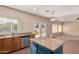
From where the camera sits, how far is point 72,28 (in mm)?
14406

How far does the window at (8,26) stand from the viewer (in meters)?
5.39

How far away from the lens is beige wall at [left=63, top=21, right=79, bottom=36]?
1394 cm

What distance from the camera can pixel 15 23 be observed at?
20.5ft

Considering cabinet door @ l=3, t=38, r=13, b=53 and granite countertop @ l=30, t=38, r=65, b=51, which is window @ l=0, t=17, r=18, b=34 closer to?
cabinet door @ l=3, t=38, r=13, b=53

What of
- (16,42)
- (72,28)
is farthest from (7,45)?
(72,28)

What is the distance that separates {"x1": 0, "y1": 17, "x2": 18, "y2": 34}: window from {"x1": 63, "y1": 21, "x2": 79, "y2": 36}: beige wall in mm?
9772

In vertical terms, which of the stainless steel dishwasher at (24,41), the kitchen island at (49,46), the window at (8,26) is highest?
the window at (8,26)

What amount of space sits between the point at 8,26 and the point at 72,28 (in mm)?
10816

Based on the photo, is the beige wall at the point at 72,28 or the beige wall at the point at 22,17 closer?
the beige wall at the point at 22,17

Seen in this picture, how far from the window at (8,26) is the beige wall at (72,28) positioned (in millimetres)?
9772

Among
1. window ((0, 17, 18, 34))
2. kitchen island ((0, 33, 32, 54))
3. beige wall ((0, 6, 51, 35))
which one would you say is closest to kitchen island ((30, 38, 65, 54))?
kitchen island ((0, 33, 32, 54))

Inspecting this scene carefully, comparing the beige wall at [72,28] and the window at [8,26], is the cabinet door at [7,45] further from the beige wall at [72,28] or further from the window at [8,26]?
the beige wall at [72,28]

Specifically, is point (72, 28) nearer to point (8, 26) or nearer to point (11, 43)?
point (8, 26)

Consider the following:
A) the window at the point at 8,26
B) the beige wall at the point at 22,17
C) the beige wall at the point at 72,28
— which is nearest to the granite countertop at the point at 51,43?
the window at the point at 8,26
